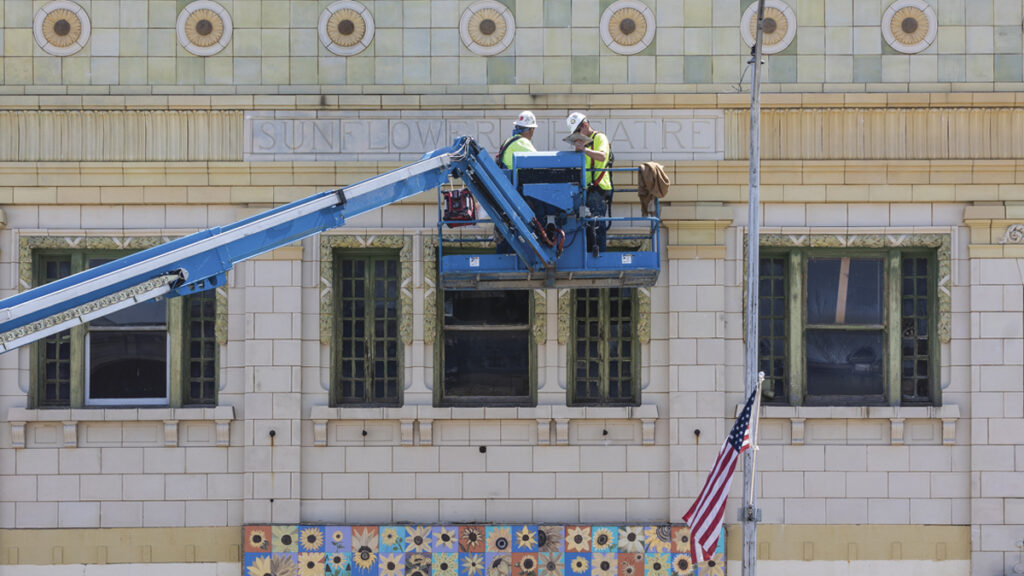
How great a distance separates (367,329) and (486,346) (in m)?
1.61

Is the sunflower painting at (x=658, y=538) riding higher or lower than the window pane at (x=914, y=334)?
lower

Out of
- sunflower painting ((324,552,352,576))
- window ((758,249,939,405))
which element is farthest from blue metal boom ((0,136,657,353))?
sunflower painting ((324,552,352,576))

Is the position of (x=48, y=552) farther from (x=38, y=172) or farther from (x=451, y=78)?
(x=451, y=78)

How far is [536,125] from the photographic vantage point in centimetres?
1708

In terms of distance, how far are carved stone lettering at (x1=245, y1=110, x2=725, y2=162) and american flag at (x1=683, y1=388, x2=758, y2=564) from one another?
165 inches

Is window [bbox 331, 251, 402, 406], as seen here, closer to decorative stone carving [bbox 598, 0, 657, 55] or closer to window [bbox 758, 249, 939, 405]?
decorative stone carving [bbox 598, 0, 657, 55]

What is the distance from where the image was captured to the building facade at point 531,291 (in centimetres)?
1730

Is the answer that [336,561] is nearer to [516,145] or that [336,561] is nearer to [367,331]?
[367,331]

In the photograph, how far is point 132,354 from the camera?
17.7 meters

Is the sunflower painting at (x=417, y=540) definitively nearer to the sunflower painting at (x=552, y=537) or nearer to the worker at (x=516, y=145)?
the sunflower painting at (x=552, y=537)

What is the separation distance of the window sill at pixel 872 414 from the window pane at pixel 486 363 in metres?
2.96

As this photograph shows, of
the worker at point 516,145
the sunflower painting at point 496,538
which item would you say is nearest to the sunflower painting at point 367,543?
the sunflower painting at point 496,538

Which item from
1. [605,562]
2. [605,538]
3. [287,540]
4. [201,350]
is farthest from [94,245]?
[605,562]

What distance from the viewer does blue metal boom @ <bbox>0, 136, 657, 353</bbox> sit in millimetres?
13258
